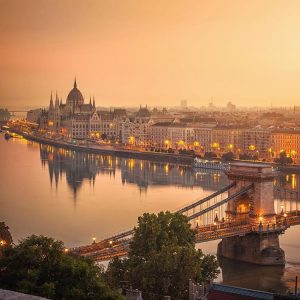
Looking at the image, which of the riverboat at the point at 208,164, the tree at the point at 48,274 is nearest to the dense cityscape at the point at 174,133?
the riverboat at the point at 208,164

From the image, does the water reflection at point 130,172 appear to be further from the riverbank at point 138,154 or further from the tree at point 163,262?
the tree at point 163,262

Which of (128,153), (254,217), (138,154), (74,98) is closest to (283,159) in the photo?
(138,154)

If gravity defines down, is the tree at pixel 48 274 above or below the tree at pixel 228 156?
above

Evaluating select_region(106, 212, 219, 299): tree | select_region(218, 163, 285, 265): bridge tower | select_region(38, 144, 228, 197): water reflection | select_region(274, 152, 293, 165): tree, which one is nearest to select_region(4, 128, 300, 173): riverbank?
select_region(274, 152, 293, 165): tree

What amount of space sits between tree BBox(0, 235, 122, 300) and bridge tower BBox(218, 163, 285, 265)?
4323 millimetres

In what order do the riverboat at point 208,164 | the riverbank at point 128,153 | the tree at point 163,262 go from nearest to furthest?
the tree at point 163,262
the riverboat at point 208,164
the riverbank at point 128,153

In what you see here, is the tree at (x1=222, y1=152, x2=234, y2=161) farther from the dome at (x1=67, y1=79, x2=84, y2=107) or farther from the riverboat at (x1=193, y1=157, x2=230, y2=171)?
the dome at (x1=67, y1=79, x2=84, y2=107)

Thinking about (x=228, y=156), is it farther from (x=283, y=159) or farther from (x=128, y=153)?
(x=128, y=153)

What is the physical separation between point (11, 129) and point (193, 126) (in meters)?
25.9

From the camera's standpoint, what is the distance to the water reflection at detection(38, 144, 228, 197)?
18.9 m

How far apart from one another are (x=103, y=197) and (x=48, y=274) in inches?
440

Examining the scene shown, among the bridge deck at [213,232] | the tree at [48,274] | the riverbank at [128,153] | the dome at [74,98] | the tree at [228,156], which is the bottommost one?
the riverbank at [128,153]

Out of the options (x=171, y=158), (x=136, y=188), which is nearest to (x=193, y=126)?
(x=171, y=158)

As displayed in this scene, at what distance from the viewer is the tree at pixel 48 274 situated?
4.19 meters
